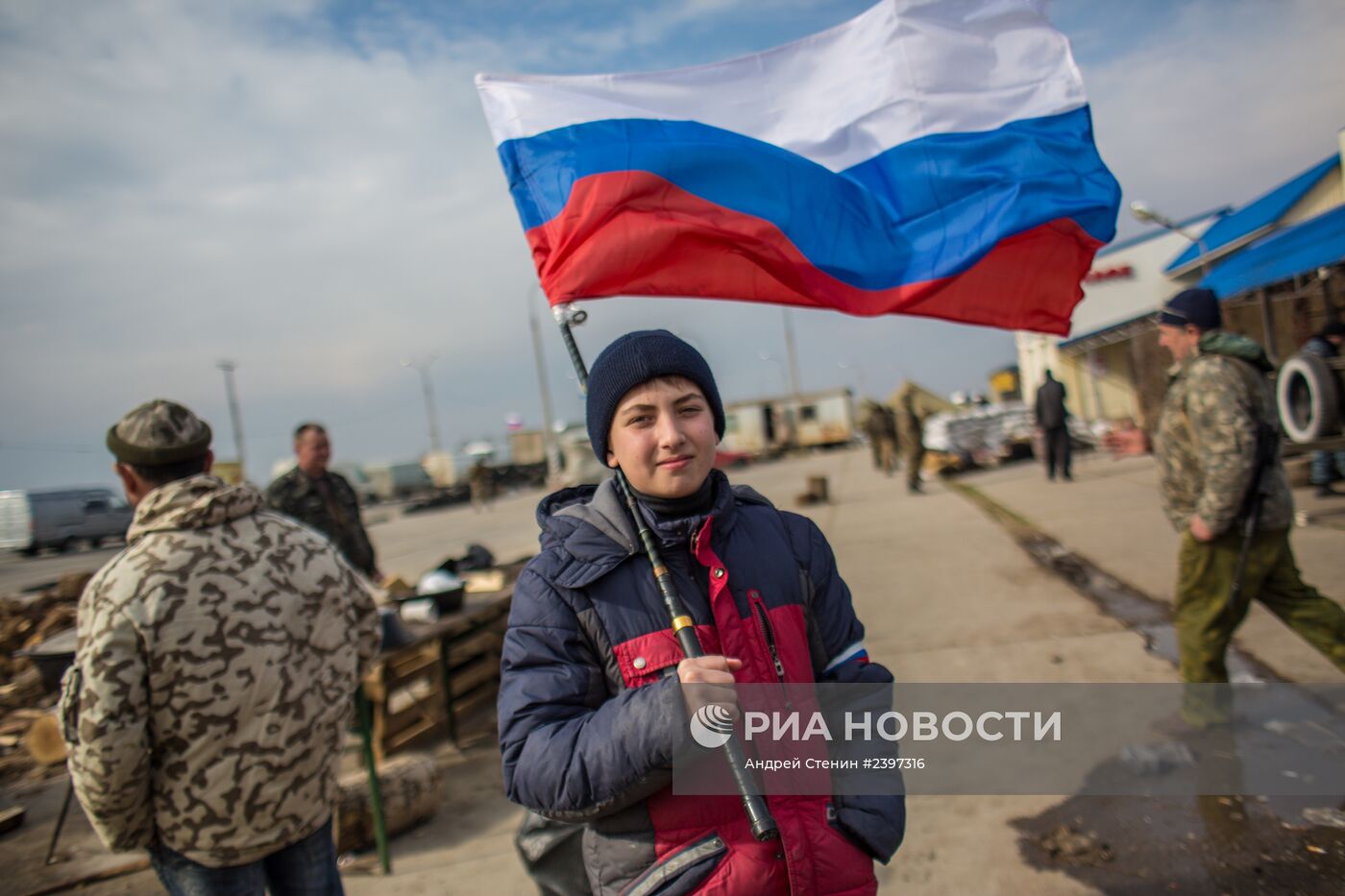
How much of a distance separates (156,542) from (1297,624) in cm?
434

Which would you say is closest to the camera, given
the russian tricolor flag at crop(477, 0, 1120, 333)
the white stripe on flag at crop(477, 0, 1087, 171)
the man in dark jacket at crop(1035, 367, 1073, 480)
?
the russian tricolor flag at crop(477, 0, 1120, 333)

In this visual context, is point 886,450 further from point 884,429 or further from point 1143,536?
point 1143,536

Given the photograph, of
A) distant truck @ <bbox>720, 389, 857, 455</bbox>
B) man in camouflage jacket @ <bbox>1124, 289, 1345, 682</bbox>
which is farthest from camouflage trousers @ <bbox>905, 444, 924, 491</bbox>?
distant truck @ <bbox>720, 389, 857, 455</bbox>

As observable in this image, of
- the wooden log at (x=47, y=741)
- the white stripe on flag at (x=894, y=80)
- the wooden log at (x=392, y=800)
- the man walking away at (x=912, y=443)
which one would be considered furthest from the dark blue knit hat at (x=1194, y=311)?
the man walking away at (x=912, y=443)

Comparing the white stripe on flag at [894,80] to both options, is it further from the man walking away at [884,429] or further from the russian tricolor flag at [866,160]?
the man walking away at [884,429]

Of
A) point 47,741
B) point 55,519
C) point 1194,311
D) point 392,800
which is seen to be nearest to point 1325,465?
point 1194,311

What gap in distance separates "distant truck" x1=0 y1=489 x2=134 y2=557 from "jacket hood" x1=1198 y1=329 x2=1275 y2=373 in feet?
105

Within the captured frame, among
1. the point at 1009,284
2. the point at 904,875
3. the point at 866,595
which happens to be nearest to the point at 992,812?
the point at 904,875

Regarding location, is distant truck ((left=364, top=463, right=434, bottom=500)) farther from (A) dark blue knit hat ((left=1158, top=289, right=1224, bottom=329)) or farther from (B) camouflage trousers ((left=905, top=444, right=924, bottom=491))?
(A) dark blue knit hat ((left=1158, top=289, right=1224, bottom=329))

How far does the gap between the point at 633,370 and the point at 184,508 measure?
1.28 metres

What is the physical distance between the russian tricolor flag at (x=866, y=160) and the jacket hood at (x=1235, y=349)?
1070 millimetres

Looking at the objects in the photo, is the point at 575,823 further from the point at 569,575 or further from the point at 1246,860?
the point at 1246,860

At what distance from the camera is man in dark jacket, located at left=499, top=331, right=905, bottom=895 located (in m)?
1.53

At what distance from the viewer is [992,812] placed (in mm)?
3441
